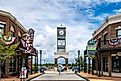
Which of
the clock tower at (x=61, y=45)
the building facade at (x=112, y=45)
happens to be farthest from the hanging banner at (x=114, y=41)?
the clock tower at (x=61, y=45)

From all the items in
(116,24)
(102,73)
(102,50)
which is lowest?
(102,73)

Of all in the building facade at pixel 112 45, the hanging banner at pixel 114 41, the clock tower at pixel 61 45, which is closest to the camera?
the hanging banner at pixel 114 41

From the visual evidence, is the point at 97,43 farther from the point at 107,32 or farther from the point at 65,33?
the point at 65,33

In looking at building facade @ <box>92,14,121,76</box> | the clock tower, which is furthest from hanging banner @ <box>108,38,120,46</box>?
the clock tower

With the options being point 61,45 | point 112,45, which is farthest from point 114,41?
point 61,45

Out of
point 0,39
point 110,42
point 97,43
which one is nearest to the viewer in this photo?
point 0,39

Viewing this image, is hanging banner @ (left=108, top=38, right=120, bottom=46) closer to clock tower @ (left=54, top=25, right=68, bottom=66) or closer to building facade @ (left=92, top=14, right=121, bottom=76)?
building facade @ (left=92, top=14, right=121, bottom=76)

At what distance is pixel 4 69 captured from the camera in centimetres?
4825

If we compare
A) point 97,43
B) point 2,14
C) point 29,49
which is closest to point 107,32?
point 97,43

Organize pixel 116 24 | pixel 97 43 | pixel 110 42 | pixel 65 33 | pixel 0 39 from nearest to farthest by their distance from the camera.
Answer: pixel 0 39, pixel 110 42, pixel 116 24, pixel 97 43, pixel 65 33

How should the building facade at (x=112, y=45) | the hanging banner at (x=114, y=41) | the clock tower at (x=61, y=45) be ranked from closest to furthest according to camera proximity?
the hanging banner at (x=114, y=41), the building facade at (x=112, y=45), the clock tower at (x=61, y=45)

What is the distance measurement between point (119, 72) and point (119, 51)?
363 centimetres

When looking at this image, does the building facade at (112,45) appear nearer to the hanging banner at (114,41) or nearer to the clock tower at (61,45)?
the hanging banner at (114,41)

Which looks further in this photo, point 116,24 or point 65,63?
point 65,63
